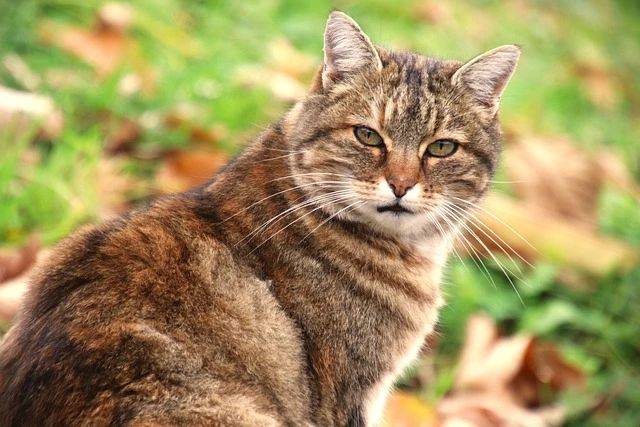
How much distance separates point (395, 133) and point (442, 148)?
191mm

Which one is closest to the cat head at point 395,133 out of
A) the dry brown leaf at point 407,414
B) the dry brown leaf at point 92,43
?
the dry brown leaf at point 407,414

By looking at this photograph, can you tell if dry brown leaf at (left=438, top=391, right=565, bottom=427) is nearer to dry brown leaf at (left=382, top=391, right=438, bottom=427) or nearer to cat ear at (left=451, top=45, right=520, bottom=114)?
dry brown leaf at (left=382, top=391, right=438, bottom=427)

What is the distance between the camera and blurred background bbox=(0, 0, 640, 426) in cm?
407

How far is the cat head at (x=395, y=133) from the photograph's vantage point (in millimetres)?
3072

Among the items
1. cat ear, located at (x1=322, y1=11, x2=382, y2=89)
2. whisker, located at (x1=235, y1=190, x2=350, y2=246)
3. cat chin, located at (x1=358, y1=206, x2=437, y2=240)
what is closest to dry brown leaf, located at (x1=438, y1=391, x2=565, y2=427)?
cat chin, located at (x1=358, y1=206, x2=437, y2=240)

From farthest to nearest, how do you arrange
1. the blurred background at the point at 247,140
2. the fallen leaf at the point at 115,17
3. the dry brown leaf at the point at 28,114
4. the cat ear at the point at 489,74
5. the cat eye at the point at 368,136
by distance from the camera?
1. the fallen leaf at the point at 115,17
2. the dry brown leaf at the point at 28,114
3. the blurred background at the point at 247,140
4. the cat ear at the point at 489,74
5. the cat eye at the point at 368,136

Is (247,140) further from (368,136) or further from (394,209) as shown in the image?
(394,209)

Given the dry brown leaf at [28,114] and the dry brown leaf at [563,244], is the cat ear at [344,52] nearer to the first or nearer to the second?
the dry brown leaf at [28,114]

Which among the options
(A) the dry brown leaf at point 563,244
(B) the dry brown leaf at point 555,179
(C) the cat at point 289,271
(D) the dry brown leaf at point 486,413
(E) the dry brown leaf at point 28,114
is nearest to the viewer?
(C) the cat at point 289,271

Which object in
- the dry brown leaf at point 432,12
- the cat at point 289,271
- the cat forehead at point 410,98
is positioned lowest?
the dry brown leaf at point 432,12

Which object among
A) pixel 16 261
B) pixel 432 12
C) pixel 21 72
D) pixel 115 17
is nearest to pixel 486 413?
pixel 16 261

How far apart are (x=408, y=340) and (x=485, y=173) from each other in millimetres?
681

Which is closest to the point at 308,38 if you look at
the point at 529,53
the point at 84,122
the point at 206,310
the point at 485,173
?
the point at 84,122

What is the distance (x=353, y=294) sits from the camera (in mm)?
3043
